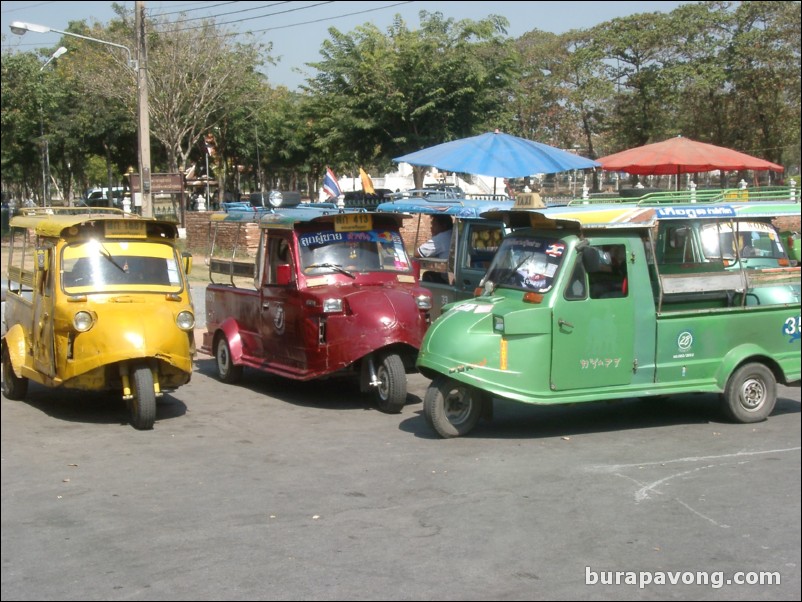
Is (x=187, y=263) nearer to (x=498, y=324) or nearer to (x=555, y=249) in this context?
(x=498, y=324)

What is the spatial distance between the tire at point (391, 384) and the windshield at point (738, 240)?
346cm

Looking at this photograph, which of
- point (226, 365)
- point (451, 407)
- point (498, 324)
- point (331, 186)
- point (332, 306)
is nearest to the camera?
point (498, 324)

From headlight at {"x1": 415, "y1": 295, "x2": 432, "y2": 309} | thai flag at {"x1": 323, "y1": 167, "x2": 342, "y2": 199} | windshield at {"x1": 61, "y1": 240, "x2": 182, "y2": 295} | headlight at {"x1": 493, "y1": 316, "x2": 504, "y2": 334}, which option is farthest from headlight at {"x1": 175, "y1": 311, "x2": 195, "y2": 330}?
thai flag at {"x1": 323, "y1": 167, "x2": 342, "y2": 199}

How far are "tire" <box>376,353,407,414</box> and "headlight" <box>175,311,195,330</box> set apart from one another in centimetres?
203

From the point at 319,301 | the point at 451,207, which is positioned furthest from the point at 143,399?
the point at 451,207

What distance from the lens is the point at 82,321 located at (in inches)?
351

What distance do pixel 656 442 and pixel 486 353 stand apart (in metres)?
1.76

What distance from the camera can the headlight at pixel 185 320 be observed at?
930 centimetres

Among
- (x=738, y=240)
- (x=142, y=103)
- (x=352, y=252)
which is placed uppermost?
(x=142, y=103)

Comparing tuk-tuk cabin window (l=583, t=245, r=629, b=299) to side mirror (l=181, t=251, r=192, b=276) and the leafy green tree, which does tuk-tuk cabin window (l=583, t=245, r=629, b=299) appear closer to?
side mirror (l=181, t=251, r=192, b=276)

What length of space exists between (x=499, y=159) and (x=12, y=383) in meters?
7.04

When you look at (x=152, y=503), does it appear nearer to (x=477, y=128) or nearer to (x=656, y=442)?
(x=656, y=442)

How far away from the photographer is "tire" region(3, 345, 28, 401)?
406 inches

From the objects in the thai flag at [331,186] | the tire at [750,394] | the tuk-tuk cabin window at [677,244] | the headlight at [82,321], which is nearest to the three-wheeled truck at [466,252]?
the tuk-tuk cabin window at [677,244]
